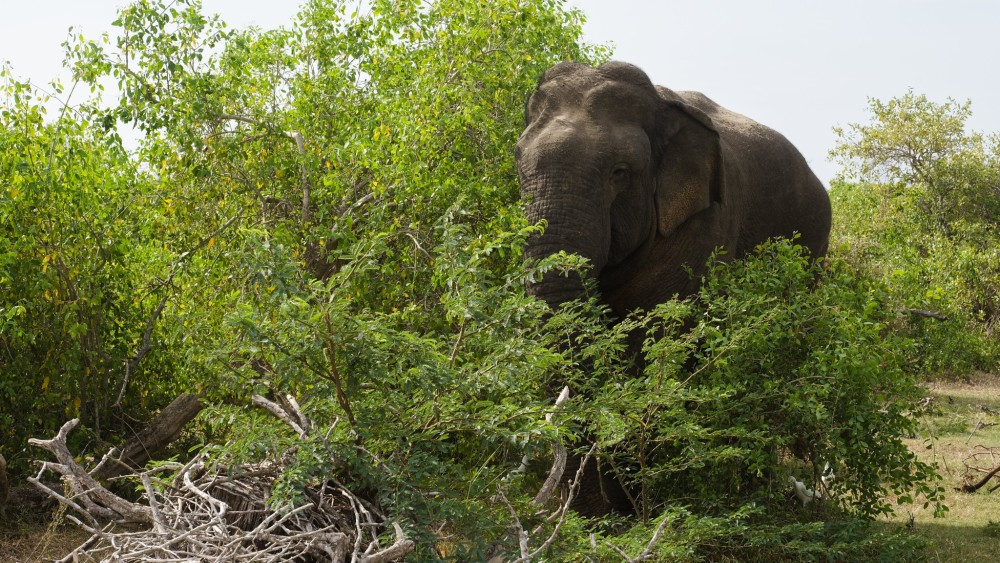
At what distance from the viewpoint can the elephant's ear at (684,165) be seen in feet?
28.6

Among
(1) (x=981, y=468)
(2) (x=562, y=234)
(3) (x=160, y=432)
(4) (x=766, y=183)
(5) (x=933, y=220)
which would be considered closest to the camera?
(2) (x=562, y=234)

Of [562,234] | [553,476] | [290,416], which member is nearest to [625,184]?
[562,234]

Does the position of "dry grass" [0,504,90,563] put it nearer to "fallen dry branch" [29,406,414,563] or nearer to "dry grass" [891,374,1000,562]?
"fallen dry branch" [29,406,414,563]

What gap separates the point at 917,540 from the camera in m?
6.66

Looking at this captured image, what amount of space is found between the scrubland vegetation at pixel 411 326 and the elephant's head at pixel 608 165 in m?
0.35

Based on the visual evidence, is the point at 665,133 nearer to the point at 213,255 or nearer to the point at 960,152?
the point at 213,255

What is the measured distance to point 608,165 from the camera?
8.12 m

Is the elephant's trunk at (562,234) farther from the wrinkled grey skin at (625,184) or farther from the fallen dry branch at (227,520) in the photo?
the fallen dry branch at (227,520)

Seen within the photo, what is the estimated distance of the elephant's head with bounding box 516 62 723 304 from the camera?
782cm

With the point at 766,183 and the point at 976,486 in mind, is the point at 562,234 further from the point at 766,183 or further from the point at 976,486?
the point at 976,486

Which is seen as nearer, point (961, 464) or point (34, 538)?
point (34, 538)

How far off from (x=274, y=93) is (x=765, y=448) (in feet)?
18.5

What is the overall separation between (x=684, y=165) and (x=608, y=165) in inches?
35.9

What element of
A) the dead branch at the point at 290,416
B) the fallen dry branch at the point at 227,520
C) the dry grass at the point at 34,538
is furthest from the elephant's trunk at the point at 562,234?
the dry grass at the point at 34,538
